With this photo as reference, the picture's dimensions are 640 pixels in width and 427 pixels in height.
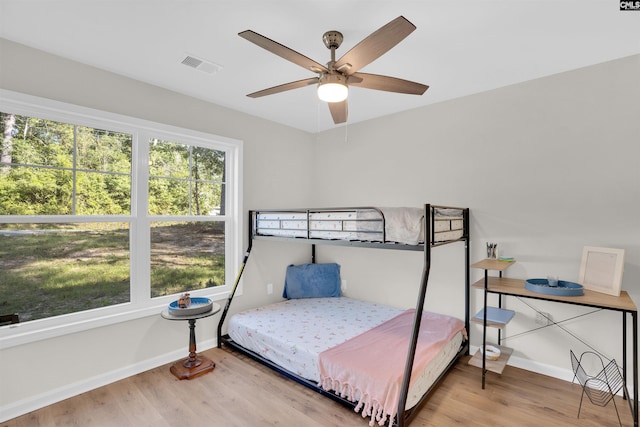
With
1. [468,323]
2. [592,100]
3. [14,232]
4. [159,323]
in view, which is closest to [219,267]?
[159,323]

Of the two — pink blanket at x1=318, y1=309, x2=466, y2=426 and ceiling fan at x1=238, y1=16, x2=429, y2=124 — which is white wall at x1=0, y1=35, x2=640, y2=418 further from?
ceiling fan at x1=238, y1=16, x2=429, y2=124

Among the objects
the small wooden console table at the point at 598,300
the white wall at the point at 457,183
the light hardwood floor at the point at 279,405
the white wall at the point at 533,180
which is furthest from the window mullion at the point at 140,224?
the small wooden console table at the point at 598,300

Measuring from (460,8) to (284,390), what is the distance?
2.74 metres

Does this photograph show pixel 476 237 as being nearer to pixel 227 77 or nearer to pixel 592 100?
pixel 592 100

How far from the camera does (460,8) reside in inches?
67.3

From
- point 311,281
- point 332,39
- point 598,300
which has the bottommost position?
point 311,281

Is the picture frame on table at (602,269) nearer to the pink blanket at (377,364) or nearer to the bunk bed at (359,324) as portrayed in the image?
the bunk bed at (359,324)

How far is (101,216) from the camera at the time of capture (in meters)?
2.48

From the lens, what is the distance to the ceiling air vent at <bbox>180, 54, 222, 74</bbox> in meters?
2.27

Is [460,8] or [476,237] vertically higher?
[460,8]

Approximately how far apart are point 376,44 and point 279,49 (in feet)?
1.60

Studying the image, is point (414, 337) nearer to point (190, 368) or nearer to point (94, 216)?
point (190, 368)

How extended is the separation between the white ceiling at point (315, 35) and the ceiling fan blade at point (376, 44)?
0.32 m

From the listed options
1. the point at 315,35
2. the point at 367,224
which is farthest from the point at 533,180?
the point at 315,35
